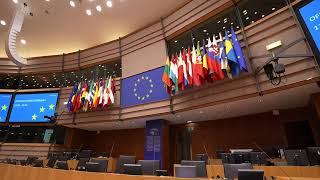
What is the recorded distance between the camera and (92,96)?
9289mm

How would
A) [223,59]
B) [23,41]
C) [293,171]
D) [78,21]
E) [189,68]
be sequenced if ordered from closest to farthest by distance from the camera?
[293,171] < [223,59] < [189,68] < [78,21] < [23,41]

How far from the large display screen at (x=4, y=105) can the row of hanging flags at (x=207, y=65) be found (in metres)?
8.84

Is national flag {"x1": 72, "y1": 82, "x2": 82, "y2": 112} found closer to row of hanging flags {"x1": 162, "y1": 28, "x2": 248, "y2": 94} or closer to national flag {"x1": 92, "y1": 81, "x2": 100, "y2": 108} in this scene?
national flag {"x1": 92, "y1": 81, "x2": 100, "y2": 108}

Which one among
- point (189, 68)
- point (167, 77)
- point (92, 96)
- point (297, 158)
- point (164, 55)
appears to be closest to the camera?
point (297, 158)

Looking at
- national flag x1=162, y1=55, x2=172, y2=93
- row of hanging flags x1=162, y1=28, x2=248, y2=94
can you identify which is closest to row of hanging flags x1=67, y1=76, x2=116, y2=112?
national flag x1=162, y1=55, x2=172, y2=93

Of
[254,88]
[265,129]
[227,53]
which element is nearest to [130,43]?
[227,53]

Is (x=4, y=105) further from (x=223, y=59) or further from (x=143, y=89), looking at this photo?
(x=223, y=59)

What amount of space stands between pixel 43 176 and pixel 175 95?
4539 mm

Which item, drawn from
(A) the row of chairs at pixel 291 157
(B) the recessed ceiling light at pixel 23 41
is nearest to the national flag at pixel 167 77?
(A) the row of chairs at pixel 291 157

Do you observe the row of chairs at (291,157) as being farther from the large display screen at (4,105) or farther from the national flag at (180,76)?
the large display screen at (4,105)

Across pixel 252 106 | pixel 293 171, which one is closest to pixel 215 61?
pixel 252 106

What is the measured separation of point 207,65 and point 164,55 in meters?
2.40

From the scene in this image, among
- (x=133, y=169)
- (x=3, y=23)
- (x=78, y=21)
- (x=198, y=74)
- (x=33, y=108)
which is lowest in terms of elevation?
(x=133, y=169)

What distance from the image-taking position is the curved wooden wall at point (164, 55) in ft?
17.6
